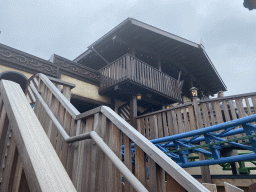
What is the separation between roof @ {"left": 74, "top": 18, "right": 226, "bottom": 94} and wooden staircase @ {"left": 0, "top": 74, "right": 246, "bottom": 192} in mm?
7436

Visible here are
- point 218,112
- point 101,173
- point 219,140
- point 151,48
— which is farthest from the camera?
point 151,48

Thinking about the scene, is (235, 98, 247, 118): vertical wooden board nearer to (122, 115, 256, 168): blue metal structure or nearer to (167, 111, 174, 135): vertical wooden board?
(122, 115, 256, 168): blue metal structure

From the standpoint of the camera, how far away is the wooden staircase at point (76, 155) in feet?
3.05

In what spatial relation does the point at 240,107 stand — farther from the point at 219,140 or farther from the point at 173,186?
the point at 173,186

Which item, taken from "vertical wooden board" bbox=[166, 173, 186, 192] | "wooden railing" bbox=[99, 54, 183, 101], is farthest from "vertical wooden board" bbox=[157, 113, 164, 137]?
"vertical wooden board" bbox=[166, 173, 186, 192]

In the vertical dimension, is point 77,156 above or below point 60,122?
→ below

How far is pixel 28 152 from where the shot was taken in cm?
94

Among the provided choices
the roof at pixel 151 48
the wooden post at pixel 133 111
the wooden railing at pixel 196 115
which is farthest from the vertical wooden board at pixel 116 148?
the roof at pixel 151 48

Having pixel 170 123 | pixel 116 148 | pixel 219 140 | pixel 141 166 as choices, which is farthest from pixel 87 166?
pixel 170 123

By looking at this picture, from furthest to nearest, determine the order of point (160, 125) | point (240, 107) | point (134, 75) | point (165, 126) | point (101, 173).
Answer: point (134, 75)
point (160, 125)
point (165, 126)
point (240, 107)
point (101, 173)

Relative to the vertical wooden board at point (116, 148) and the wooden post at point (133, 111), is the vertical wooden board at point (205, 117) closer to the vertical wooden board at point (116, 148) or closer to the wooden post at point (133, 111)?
the wooden post at point (133, 111)

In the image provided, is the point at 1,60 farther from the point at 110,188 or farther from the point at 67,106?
the point at 110,188

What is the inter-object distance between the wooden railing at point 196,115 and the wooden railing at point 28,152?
15.4 feet

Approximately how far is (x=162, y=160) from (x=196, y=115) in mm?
4385
